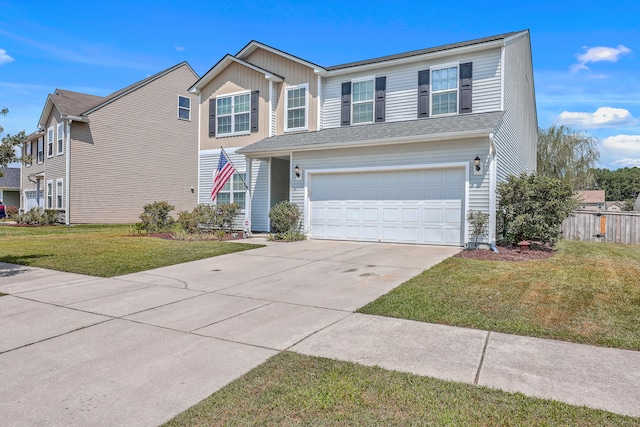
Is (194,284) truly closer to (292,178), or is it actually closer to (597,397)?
(597,397)

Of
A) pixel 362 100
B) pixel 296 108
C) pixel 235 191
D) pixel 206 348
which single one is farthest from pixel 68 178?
pixel 206 348

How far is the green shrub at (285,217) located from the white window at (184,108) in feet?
49.3

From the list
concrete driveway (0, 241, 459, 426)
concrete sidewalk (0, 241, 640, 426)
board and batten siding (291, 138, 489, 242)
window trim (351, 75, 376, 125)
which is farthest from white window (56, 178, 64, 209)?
concrete sidewalk (0, 241, 640, 426)

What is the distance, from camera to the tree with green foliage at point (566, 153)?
2965 centimetres

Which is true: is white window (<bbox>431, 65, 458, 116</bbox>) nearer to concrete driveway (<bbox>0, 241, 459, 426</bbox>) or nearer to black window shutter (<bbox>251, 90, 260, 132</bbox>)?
concrete driveway (<bbox>0, 241, 459, 426</bbox>)

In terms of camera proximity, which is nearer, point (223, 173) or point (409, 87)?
point (409, 87)

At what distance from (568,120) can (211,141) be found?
1078 inches

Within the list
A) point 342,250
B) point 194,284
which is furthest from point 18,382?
point 342,250

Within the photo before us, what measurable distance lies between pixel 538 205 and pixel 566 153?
23307 millimetres

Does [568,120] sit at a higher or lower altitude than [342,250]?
higher

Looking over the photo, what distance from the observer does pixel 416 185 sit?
11.9 m

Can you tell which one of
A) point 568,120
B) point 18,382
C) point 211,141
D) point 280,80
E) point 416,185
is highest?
point 568,120

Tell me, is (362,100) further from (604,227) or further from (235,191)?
(604,227)

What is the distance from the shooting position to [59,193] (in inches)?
890
